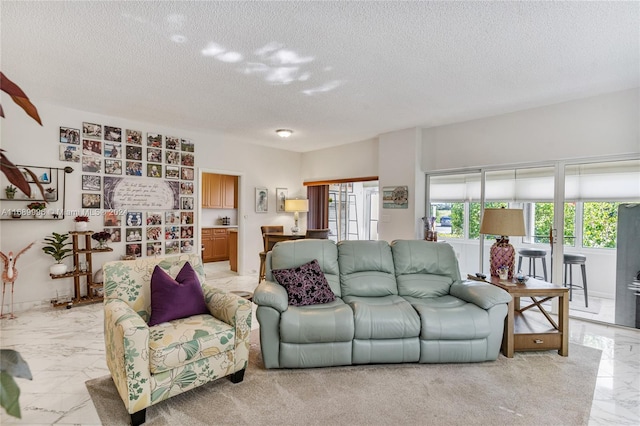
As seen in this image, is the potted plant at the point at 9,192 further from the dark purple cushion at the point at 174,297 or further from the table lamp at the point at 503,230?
the table lamp at the point at 503,230

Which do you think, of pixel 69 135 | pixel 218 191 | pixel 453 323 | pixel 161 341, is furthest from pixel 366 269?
pixel 218 191

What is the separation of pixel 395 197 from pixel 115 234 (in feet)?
13.6

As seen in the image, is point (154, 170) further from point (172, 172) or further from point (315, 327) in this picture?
point (315, 327)

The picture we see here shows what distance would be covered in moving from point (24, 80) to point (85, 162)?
1.28 meters

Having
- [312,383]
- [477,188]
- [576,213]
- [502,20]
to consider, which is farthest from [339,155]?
[312,383]

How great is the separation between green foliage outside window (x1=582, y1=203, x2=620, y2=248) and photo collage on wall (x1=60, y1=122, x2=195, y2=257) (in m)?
5.40

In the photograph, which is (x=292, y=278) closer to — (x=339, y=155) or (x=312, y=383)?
(x=312, y=383)

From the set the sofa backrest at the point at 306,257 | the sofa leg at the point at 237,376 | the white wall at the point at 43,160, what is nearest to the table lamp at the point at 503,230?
the sofa backrest at the point at 306,257

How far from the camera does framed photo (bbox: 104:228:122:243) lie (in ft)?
14.9

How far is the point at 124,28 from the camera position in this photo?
231 cm

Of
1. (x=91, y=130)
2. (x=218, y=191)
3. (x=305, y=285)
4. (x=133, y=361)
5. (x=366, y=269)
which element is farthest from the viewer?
(x=218, y=191)

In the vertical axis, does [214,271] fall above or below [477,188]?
below

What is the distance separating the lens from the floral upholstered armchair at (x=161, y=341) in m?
1.87

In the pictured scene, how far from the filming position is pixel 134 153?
15.5 feet
